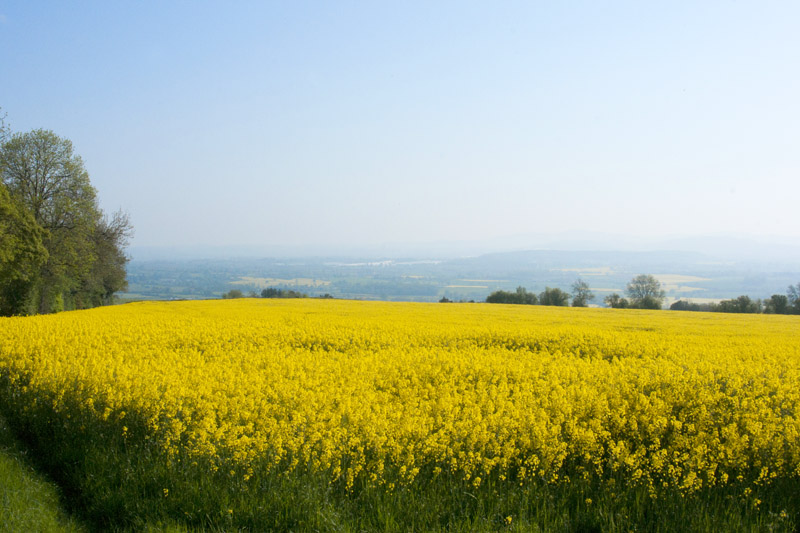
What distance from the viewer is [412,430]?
5.38 meters

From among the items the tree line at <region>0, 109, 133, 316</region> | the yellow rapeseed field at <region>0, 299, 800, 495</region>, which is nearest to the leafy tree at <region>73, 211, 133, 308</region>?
the tree line at <region>0, 109, 133, 316</region>

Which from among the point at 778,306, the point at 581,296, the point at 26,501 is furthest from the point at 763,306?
the point at 26,501

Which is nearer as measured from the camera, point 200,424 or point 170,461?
point 170,461

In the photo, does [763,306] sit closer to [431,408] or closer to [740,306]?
[740,306]

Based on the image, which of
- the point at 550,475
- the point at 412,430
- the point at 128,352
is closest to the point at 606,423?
the point at 550,475

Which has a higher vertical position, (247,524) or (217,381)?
(217,381)

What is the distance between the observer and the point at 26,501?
489cm

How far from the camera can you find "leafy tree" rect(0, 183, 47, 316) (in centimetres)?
2419

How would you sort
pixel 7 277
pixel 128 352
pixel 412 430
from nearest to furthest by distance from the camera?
pixel 412 430 < pixel 128 352 < pixel 7 277

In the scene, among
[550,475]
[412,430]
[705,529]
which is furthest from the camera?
[412,430]

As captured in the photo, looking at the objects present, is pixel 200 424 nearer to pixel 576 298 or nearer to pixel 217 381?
pixel 217 381

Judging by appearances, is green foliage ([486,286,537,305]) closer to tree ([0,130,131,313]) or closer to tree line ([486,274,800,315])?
tree line ([486,274,800,315])

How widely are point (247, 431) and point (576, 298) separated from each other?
2298 inches

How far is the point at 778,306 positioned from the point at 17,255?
56866 millimetres
